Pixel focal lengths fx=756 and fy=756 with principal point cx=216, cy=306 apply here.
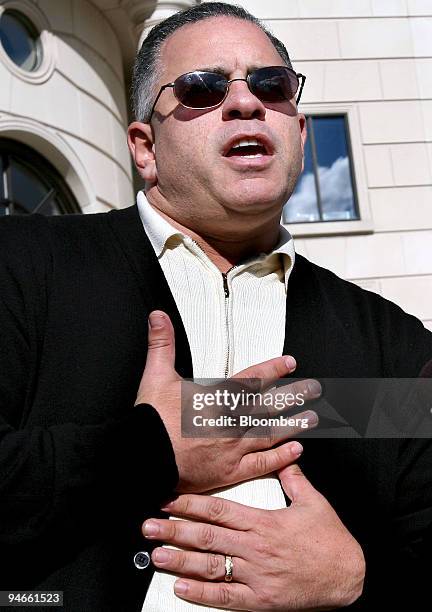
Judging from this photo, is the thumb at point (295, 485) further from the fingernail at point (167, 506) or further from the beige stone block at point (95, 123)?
the beige stone block at point (95, 123)

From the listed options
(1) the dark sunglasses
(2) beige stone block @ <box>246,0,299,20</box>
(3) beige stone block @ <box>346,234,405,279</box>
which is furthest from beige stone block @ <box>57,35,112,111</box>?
(1) the dark sunglasses

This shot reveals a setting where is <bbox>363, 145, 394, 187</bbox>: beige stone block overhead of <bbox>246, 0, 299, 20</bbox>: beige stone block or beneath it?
beneath

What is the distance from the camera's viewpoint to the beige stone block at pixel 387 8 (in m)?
9.11

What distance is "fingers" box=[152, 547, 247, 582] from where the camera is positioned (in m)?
1.67

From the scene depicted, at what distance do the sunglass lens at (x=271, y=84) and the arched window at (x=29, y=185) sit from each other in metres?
5.07

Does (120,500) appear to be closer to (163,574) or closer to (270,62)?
(163,574)

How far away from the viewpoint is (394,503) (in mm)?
2049

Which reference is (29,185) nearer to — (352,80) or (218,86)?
(352,80)

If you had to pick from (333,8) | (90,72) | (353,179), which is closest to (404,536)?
(90,72)

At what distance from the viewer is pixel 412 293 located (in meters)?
8.77

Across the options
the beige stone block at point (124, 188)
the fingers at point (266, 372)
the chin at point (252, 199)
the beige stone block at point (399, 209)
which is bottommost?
the fingers at point (266, 372)
